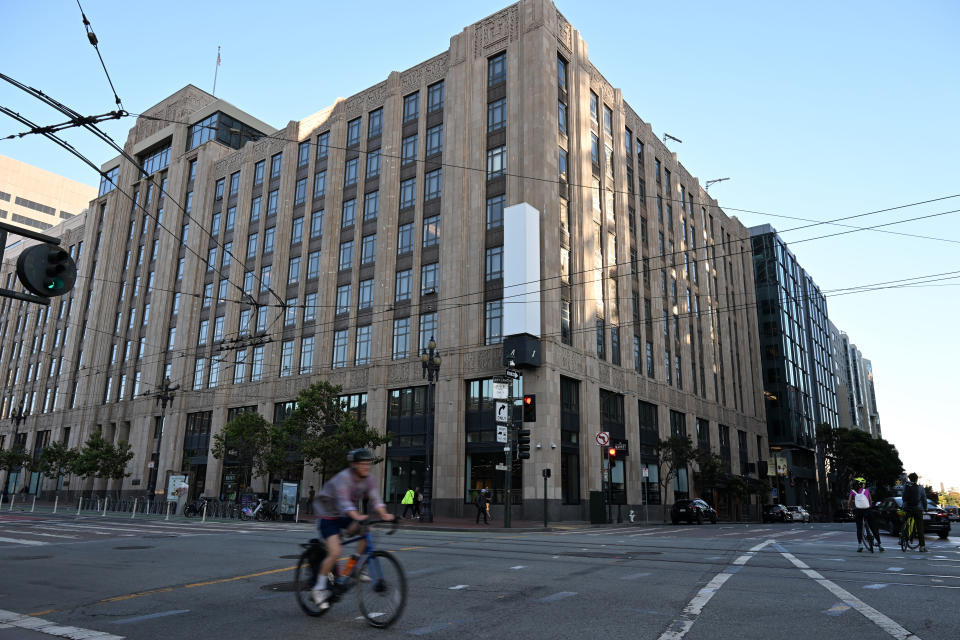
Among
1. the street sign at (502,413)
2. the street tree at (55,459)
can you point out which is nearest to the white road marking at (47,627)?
the street sign at (502,413)

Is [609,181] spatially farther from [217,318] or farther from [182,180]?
[182,180]

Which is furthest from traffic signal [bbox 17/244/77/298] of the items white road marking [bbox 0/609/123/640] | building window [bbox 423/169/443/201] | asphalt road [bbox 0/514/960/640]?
building window [bbox 423/169/443/201]

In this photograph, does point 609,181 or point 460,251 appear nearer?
point 460,251

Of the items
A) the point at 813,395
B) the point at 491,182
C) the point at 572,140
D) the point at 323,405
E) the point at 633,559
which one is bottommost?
the point at 633,559

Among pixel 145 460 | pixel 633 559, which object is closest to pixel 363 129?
pixel 145 460

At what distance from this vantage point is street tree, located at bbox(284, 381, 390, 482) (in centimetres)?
3488

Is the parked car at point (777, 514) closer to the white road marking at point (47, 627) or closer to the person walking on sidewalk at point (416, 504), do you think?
the person walking on sidewalk at point (416, 504)

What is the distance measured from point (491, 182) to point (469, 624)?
37392 millimetres

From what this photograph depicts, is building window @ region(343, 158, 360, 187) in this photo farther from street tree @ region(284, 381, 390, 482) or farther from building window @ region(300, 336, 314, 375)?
street tree @ region(284, 381, 390, 482)

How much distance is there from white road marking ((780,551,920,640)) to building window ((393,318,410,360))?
33.7 metres

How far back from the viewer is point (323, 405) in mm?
37188

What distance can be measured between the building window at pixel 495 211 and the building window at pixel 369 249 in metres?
9.78

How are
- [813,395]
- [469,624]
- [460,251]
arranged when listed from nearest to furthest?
1. [469,624]
2. [460,251]
3. [813,395]

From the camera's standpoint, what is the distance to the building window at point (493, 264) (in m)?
40.0
